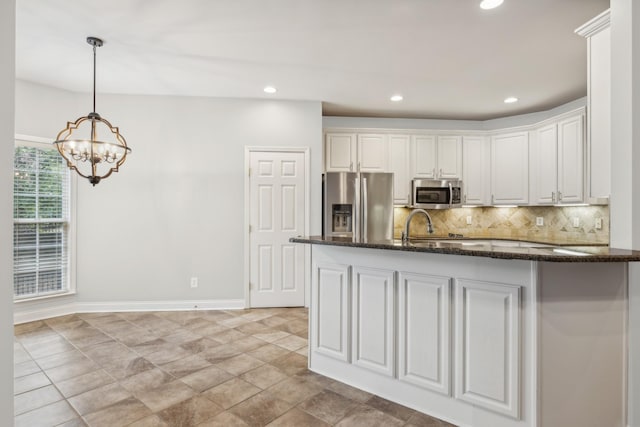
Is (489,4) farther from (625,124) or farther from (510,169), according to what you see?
(510,169)

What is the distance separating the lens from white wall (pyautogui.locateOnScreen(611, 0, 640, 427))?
5.88ft

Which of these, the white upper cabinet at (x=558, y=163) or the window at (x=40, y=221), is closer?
the window at (x=40, y=221)

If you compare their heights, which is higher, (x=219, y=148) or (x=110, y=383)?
(x=219, y=148)

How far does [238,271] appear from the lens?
4.20 m

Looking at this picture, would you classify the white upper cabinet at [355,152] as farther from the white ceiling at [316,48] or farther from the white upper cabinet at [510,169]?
the white upper cabinet at [510,169]

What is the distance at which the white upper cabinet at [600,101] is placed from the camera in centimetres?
197

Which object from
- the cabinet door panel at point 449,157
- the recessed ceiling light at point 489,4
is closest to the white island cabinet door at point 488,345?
the recessed ceiling light at point 489,4

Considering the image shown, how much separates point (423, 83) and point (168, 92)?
3.13 meters

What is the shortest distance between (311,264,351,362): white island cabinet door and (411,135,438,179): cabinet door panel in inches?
118

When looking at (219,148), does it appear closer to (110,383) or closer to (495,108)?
(110,383)

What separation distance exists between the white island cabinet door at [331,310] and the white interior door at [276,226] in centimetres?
179

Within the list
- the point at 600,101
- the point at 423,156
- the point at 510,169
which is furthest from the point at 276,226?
the point at 510,169

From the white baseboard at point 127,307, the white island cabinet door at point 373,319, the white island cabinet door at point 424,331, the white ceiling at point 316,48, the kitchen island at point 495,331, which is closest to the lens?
the kitchen island at point 495,331

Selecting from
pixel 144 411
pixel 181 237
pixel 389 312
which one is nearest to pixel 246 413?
pixel 144 411
